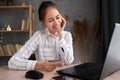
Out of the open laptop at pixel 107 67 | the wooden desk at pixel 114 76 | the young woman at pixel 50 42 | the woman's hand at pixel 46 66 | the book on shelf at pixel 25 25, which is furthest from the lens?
the book on shelf at pixel 25 25

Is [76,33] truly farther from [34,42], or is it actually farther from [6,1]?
[34,42]

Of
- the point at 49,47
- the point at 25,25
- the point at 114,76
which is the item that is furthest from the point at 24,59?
the point at 25,25

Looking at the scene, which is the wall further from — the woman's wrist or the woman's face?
the woman's wrist

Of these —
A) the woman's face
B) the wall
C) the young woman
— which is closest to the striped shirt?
the young woman

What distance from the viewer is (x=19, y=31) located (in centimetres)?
382

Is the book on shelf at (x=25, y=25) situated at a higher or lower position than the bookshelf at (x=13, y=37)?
higher

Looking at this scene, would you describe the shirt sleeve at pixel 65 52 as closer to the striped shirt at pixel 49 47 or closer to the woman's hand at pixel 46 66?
the striped shirt at pixel 49 47

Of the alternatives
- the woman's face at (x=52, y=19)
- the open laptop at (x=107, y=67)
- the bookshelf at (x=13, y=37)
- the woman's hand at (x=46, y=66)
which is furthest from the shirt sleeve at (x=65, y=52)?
the bookshelf at (x=13, y=37)

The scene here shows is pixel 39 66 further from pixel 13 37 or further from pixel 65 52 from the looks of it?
pixel 13 37

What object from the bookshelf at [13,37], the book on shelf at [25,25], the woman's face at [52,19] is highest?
the woman's face at [52,19]

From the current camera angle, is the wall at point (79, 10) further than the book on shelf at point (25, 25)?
Yes

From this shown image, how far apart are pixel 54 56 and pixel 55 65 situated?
39 cm

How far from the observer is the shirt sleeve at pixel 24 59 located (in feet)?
4.97

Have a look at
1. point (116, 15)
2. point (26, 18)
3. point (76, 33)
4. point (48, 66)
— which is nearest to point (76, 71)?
point (48, 66)
